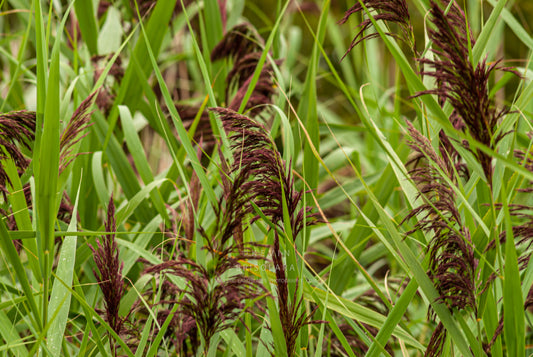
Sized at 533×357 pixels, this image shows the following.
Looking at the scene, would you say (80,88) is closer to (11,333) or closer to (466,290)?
(11,333)

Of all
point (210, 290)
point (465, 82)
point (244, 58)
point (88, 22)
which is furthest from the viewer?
point (88, 22)

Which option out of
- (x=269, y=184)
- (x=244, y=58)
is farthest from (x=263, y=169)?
(x=244, y=58)

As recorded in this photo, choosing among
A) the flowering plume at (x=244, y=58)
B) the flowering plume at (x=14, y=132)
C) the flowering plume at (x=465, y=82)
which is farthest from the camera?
the flowering plume at (x=244, y=58)

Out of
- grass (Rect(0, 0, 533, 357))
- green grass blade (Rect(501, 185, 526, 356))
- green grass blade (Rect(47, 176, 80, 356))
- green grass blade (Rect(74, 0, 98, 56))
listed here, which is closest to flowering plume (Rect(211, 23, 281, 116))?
grass (Rect(0, 0, 533, 357))

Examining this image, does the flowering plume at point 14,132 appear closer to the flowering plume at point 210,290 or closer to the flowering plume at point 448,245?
the flowering plume at point 210,290

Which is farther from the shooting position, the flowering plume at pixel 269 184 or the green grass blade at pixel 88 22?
the green grass blade at pixel 88 22

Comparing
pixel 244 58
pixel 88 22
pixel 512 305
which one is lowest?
pixel 512 305

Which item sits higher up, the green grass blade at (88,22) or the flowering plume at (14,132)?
the green grass blade at (88,22)

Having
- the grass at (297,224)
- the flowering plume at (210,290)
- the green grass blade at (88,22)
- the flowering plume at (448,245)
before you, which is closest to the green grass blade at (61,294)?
the grass at (297,224)

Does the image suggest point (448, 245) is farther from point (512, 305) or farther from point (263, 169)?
point (263, 169)

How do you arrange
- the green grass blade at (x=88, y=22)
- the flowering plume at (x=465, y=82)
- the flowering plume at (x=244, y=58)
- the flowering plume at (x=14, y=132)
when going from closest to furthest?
the flowering plume at (x=465, y=82)
the flowering plume at (x=14, y=132)
the flowering plume at (x=244, y=58)
the green grass blade at (x=88, y=22)

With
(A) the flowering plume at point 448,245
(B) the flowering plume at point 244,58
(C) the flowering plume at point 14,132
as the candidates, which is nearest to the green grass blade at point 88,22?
(B) the flowering plume at point 244,58

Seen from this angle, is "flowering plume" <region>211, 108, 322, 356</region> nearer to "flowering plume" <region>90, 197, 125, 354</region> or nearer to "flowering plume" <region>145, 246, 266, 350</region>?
"flowering plume" <region>145, 246, 266, 350</region>

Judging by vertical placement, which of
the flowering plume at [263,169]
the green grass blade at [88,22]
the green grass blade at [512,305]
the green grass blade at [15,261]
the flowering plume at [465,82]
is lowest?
the green grass blade at [512,305]
